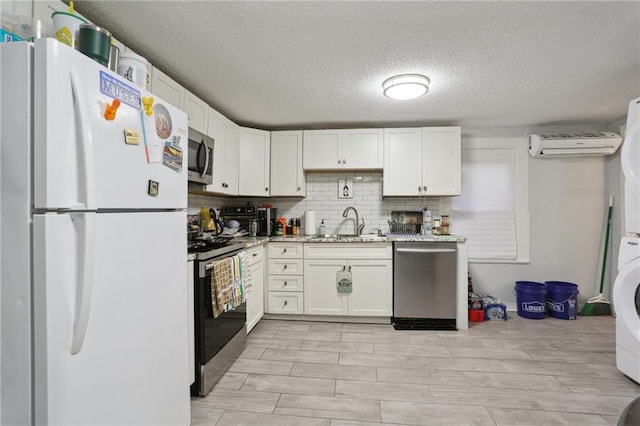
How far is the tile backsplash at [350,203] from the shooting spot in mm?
3660

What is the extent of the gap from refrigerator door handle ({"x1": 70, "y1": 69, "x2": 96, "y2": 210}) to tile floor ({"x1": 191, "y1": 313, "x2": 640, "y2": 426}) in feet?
4.77

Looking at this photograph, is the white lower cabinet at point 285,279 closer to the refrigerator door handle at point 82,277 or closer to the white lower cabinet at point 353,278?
the white lower cabinet at point 353,278

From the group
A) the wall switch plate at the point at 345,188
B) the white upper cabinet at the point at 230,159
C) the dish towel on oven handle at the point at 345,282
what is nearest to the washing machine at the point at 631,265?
the dish towel on oven handle at the point at 345,282

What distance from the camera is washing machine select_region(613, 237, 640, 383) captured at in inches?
73.2

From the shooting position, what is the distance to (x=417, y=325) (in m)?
2.97

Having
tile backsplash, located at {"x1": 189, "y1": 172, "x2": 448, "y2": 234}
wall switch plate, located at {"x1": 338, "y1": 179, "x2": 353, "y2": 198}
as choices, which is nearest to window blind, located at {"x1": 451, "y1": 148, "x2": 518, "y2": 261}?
tile backsplash, located at {"x1": 189, "y1": 172, "x2": 448, "y2": 234}

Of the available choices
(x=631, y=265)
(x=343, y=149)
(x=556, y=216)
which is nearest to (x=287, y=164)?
(x=343, y=149)

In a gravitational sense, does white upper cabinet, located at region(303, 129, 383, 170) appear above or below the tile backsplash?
above

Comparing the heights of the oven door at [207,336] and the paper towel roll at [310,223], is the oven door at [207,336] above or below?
below

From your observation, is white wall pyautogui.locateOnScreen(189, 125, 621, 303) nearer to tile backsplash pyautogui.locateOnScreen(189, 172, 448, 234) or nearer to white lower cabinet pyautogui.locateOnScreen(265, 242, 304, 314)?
tile backsplash pyautogui.locateOnScreen(189, 172, 448, 234)

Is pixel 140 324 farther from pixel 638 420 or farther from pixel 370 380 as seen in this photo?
pixel 638 420

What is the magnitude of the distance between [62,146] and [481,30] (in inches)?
83.2

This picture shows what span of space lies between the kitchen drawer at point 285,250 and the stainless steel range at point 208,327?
3.18 ft

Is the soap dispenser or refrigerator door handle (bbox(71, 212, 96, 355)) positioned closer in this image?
refrigerator door handle (bbox(71, 212, 96, 355))
